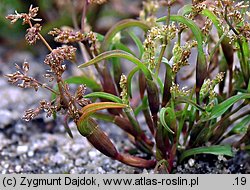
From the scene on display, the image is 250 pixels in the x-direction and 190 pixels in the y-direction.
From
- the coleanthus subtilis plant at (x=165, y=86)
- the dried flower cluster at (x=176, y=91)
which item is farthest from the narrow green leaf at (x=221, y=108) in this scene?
the dried flower cluster at (x=176, y=91)

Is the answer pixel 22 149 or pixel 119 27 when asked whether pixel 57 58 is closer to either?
pixel 119 27

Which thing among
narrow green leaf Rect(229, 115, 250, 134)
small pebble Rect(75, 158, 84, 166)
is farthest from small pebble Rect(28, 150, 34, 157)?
narrow green leaf Rect(229, 115, 250, 134)

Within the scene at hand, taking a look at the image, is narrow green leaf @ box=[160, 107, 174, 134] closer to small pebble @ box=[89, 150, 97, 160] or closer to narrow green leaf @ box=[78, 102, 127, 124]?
narrow green leaf @ box=[78, 102, 127, 124]

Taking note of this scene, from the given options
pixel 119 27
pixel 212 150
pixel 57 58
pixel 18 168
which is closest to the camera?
pixel 57 58

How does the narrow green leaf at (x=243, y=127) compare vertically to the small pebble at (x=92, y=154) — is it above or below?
above

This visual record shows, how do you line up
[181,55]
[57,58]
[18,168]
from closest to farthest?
1. [57,58]
2. [181,55]
3. [18,168]

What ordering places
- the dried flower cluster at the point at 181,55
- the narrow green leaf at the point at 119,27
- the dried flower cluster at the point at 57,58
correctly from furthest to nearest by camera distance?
the narrow green leaf at the point at 119,27 → the dried flower cluster at the point at 181,55 → the dried flower cluster at the point at 57,58

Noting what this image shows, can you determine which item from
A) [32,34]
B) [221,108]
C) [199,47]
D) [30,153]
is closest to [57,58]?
[32,34]

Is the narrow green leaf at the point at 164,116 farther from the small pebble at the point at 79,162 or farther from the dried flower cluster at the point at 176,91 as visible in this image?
the small pebble at the point at 79,162

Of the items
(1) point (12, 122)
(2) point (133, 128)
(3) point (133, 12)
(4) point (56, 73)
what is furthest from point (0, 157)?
(3) point (133, 12)

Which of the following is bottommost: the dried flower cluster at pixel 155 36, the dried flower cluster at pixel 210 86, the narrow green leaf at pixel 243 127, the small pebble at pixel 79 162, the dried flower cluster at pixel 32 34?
the small pebble at pixel 79 162

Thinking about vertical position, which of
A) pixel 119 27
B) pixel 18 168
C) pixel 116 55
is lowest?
pixel 18 168

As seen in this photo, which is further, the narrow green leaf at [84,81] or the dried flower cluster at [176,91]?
the narrow green leaf at [84,81]

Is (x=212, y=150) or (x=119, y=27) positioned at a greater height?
(x=119, y=27)
